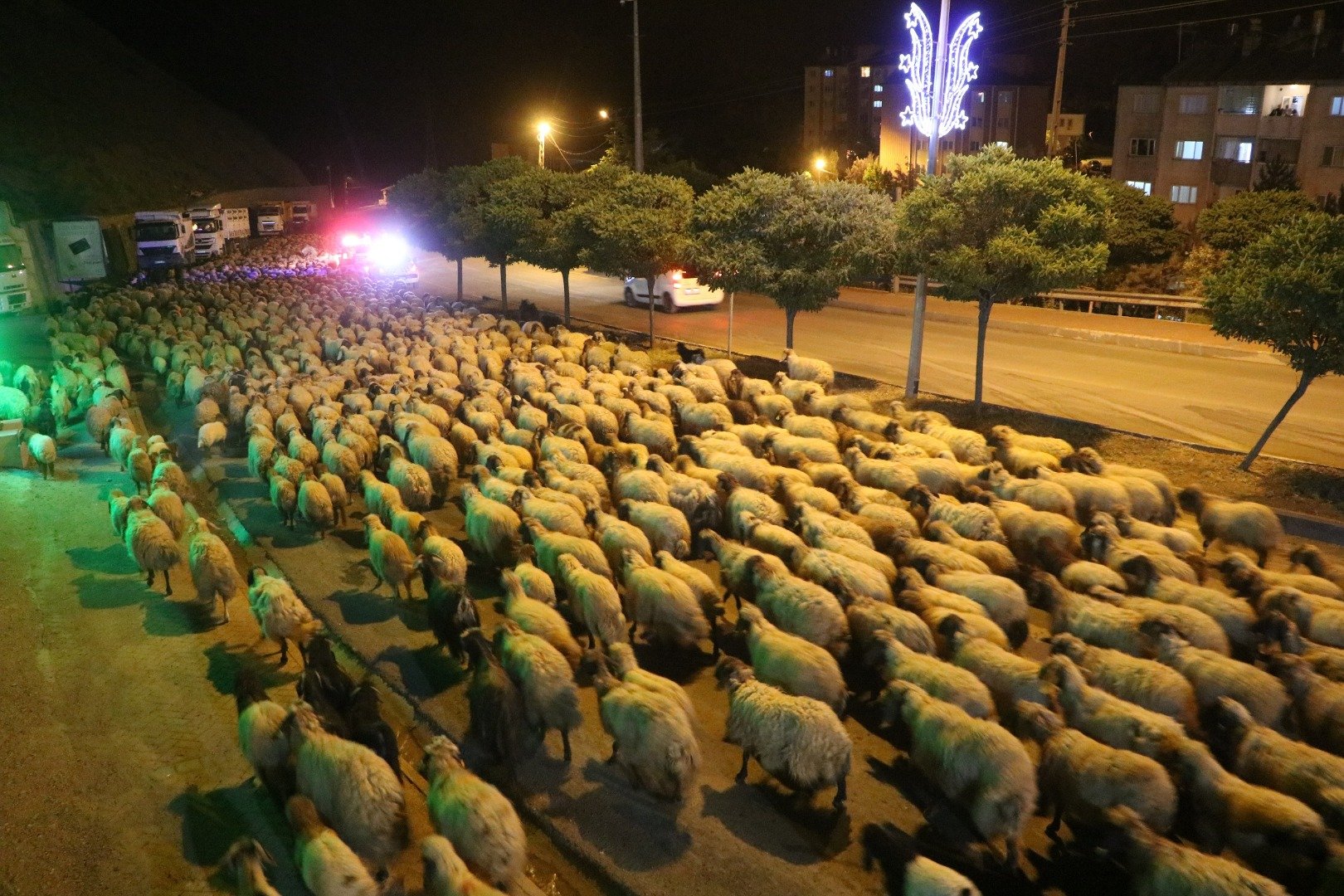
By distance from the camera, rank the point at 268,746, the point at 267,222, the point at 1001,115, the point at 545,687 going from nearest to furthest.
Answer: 1. the point at 268,746
2. the point at 545,687
3. the point at 267,222
4. the point at 1001,115

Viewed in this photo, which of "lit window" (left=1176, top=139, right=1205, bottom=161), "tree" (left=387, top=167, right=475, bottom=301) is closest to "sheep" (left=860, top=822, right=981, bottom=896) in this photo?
"tree" (left=387, top=167, right=475, bottom=301)

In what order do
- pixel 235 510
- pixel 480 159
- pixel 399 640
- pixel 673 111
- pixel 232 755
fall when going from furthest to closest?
1. pixel 480 159
2. pixel 673 111
3. pixel 235 510
4. pixel 399 640
5. pixel 232 755

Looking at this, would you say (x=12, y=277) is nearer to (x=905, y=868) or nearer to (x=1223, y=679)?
(x=905, y=868)

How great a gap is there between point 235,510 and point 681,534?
7.29 metres

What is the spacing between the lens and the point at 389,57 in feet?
330

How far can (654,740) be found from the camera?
706 centimetres

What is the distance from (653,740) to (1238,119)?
47351 millimetres

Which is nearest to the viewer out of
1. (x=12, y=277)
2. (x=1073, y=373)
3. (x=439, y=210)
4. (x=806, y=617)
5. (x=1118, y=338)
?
(x=806, y=617)

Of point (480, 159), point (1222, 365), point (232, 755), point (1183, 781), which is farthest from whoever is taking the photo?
point (480, 159)

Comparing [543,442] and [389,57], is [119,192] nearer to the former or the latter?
[389,57]

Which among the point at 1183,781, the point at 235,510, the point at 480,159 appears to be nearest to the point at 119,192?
the point at 480,159

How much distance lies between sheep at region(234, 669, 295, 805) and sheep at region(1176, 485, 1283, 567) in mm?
10028

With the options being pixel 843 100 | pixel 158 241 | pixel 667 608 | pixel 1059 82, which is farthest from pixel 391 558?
pixel 843 100

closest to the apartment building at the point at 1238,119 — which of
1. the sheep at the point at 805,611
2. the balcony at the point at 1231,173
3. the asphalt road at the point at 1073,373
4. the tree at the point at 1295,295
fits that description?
the balcony at the point at 1231,173
